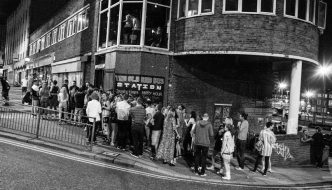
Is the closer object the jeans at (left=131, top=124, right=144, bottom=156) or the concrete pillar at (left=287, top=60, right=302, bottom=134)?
the jeans at (left=131, top=124, right=144, bottom=156)

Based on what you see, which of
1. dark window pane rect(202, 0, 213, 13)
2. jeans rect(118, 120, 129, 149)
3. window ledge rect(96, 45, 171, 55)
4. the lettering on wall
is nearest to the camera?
jeans rect(118, 120, 129, 149)

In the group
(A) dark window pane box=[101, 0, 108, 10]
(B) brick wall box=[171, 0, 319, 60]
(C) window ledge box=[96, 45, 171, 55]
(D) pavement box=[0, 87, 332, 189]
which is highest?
(A) dark window pane box=[101, 0, 108, 10]

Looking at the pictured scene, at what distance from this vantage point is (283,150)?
12656 millimetres

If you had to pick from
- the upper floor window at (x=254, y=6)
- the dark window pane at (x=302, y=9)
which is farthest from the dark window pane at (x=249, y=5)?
the dark window pane at (x=302, y=9)

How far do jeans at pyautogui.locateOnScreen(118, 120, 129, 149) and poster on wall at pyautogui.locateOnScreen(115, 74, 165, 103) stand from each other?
4168 mm

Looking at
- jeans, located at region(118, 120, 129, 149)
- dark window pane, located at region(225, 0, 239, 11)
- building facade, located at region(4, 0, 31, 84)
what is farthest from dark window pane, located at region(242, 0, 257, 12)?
building facade, located at region(4, 0, 31, 84)

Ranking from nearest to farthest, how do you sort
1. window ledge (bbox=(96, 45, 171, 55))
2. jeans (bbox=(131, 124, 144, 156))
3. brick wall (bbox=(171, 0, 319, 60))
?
Answer: jeans (bbox=(131, 124, 144, 156)) < brick wall (bbox=(171, 0, 319, 60)) < window ledge (bbox=(96, 45, 171, 55))

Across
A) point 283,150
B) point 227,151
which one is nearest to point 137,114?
point 227,151

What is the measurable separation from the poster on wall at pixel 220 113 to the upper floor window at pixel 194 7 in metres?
4.61

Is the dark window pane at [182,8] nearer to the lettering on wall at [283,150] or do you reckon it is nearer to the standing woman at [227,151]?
the lettering on wall at [283,150]

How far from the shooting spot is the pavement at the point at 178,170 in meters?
8.96

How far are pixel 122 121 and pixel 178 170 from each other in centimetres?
248

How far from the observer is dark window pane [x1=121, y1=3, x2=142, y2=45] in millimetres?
14867

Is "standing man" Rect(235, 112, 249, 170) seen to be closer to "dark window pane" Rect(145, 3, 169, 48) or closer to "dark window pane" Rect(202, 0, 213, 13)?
"dark window pane" Rect(202, 0, 213, 13)
